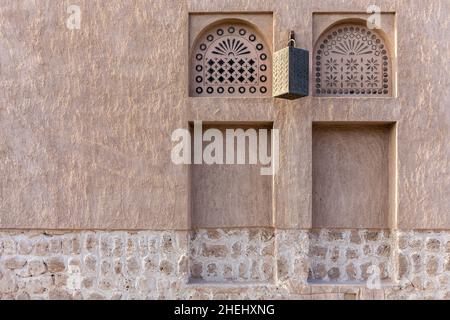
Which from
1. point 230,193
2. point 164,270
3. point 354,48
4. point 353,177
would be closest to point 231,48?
point 354,48

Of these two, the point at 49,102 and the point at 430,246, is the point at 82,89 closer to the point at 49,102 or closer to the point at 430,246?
the point at 49,102

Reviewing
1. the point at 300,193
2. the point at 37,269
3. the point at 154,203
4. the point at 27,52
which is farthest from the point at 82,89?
the point at 300,193

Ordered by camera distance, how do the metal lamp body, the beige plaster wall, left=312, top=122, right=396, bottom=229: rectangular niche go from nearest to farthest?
the metal lamp body
the beige plaster wall
left=312, top=122, right=396, bottom=229: rectangular niche

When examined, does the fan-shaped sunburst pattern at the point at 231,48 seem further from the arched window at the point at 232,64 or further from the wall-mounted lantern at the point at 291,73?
the wall-mounted lantern at the point at 291,73

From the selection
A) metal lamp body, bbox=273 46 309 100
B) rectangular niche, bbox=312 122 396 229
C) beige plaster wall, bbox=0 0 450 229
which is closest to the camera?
metal lamp body, bbox=273 46 309 100

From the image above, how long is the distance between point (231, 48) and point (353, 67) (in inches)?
38.3

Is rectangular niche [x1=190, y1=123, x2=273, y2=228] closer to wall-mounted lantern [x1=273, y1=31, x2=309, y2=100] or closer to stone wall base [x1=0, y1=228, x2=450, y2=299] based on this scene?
stone wall base [x1=0, y1=228, x2=450, y2=299]

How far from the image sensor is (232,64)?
3799 mm

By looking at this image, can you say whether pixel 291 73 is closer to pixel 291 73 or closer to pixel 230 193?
pixel 291 73

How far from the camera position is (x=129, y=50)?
3.71 meters

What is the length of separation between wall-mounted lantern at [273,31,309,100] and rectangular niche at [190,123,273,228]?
35 cm

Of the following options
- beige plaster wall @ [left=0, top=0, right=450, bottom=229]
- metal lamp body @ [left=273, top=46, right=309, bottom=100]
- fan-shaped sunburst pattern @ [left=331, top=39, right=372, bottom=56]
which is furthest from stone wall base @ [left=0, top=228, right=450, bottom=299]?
fan-shaped sunburst pattern @ [left=331, top=39, right=372, bottom=56]

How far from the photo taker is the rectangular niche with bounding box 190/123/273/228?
3.78 m

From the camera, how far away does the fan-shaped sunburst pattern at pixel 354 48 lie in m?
3.79
